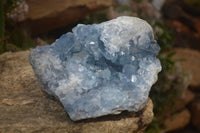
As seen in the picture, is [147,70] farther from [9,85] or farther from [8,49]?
[8,49]

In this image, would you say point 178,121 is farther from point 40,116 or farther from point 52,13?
point 40,116

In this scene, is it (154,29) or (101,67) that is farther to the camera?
(154,29)

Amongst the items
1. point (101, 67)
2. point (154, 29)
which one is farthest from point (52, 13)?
point (101, 67)

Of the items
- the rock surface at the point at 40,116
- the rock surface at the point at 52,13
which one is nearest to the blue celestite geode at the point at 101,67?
the rock surface at the point at 40,116

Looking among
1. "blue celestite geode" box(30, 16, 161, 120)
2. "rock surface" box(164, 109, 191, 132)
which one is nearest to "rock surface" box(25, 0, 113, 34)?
"blue celestite geode" box(30, 16, 161, 120)

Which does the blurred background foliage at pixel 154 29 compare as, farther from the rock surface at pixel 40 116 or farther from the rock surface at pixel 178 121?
the rock surface at pixel 40 116

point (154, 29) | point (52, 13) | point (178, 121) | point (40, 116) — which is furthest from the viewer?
point (178, 121)

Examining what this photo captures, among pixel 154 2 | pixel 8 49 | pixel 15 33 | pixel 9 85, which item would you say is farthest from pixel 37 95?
pixel 154 2
